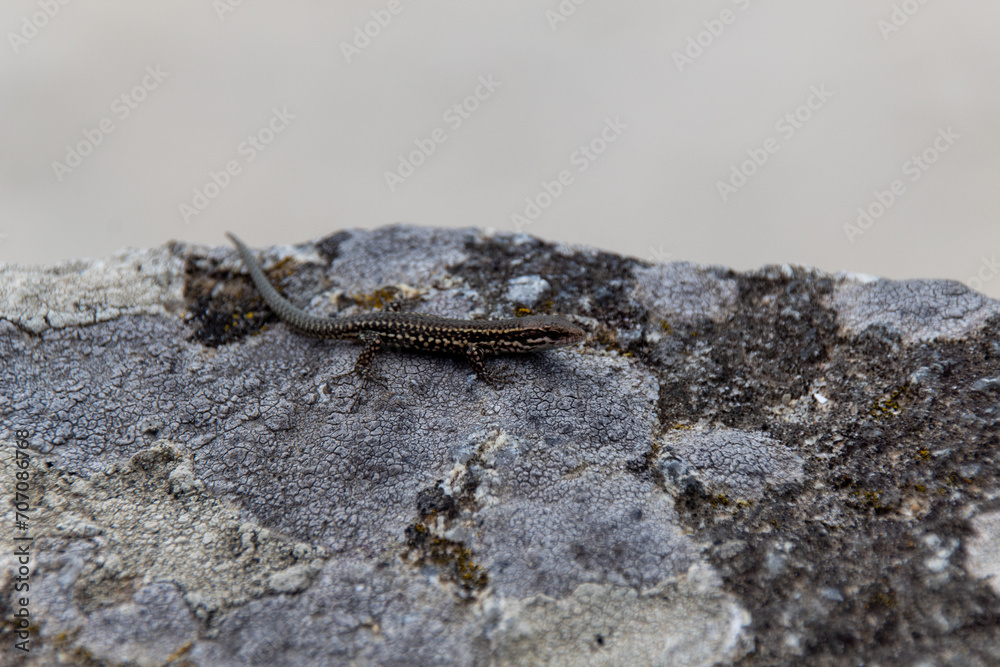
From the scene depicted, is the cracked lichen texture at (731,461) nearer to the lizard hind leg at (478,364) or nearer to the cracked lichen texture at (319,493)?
the cracked lichen texture at (319,493)

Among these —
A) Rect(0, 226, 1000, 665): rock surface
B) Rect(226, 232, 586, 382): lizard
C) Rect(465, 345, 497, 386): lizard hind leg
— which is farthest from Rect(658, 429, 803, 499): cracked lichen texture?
Rect(465, 345, 497, 386): lizard hind leg

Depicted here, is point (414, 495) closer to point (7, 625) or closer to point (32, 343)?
point (7, 625)

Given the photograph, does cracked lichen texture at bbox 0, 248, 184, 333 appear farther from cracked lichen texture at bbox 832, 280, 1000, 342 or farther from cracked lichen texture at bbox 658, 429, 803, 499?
cracked lichen texture at bbox 832, 280, 1000, 342

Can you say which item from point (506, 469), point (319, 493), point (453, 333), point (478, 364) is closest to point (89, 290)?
point (319, 493)

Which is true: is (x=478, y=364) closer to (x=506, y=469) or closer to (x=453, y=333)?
(x=453, y=333)

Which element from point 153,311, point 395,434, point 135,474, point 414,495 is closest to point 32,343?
point 153,311

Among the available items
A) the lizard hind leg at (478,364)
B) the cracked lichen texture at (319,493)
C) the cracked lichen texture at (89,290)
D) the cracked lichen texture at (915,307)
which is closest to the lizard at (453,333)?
the lizard hind leg at (478,364)

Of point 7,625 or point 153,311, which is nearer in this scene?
point 7,625
